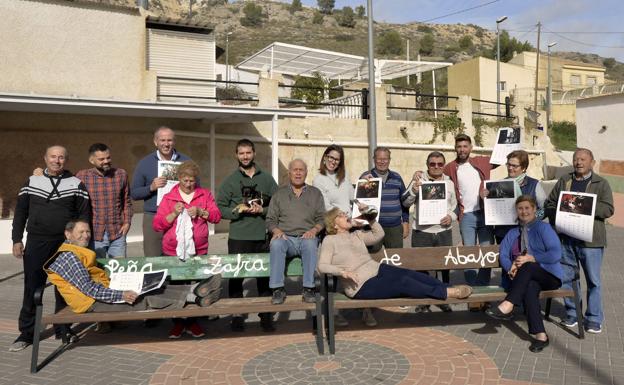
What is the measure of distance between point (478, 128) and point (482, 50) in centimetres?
7799

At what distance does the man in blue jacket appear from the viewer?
526cm

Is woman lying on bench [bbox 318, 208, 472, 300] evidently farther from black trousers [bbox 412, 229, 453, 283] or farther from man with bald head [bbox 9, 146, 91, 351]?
man with bald head [bbox 9, 146, 91, 351]

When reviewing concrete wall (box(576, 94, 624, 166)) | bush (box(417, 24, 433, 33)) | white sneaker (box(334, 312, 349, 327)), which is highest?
bush (box(417, 24, 433, 33))

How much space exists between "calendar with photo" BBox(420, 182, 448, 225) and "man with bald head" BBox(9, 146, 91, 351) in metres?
3.64

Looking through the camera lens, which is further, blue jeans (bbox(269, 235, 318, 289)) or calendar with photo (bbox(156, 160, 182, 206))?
calendar with photo (bbox(156, 160, 182, 206))

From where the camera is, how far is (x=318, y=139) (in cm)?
1606

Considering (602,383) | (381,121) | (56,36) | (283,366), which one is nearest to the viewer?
(602,383)

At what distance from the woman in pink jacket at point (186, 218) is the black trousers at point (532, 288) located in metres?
3.01

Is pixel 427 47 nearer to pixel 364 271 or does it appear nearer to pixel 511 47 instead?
pixel 511 47

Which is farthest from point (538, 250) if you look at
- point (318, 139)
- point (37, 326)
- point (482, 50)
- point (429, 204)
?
point (482, 50)

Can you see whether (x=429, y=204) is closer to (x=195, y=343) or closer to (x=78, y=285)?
(x=195, y=343)

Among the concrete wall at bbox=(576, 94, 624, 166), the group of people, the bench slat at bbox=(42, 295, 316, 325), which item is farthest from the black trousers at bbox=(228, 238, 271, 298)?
the concrete wall at bbox=(576, 94, 624, 166)

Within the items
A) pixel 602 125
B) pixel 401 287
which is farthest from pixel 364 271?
pixel 602 125

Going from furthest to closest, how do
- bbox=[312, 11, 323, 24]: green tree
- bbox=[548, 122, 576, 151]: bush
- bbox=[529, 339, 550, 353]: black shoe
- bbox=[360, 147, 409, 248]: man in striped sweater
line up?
bbox=[312, 11, 323, 24]: green tree
bbox=[548, 122, 576, 151]: bush
bbox=[360, 147, 409, 248]: man in striped sweater
bbox=[529, 339, 550, 353]: black shoe
